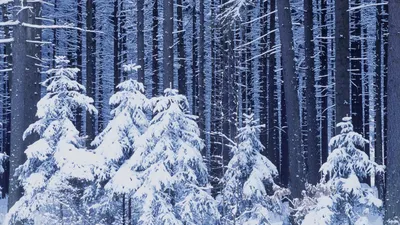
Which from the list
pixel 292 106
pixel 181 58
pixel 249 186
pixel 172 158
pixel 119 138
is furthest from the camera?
pixel 181 58

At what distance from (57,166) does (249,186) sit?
4.20m

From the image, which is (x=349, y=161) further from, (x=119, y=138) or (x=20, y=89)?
(x=20, y=89)

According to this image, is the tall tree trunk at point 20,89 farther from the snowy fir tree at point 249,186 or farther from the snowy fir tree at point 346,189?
the snowy fir tree at point 346,189

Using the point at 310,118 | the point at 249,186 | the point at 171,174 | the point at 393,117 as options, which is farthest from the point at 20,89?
the point at 393,117

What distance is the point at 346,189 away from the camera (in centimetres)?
902

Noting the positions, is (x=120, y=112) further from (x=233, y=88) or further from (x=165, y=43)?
(x=165, y=43)

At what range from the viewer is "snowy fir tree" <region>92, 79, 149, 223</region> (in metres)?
11.7

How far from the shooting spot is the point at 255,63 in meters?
29.4

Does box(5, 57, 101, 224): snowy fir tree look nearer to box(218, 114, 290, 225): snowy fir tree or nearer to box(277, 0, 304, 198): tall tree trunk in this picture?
box(218, 114, 290, 225): snowy fir tree

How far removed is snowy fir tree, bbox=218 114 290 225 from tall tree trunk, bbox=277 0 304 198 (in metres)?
0.46

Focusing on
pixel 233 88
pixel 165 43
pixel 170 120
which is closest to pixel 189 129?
pixel 170 120

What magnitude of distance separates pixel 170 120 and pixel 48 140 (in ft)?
9.02

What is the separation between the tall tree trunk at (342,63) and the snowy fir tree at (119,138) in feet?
13.9

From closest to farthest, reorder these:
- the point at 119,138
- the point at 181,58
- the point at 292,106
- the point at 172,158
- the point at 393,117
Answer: the point at 393,117
the point at 172,158
the point at 119,138
the point at 292,106
the point at 181,58
